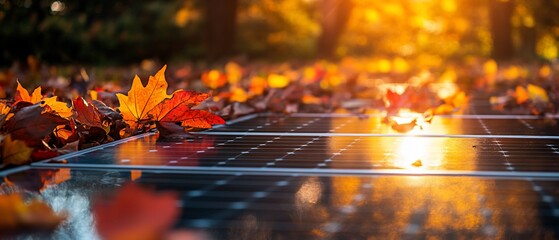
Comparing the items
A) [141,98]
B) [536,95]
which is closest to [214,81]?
[536,95]

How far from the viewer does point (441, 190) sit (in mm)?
2303

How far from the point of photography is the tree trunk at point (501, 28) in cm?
2147

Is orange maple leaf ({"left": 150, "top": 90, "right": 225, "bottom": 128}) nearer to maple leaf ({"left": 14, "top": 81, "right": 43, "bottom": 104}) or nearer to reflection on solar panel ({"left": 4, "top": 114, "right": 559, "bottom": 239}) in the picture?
reflection on solar panel ({"left": 4, "top": 114, "right": 559, "bottom": 239})

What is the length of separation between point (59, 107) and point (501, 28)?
63.4ft

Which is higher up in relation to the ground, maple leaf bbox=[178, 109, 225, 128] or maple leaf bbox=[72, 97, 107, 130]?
maple leaf bbox=[72, 97, 107, 130]

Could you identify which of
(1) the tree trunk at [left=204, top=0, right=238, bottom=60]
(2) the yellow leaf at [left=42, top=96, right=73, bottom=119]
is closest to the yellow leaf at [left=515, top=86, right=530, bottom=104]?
(2) the yellow leaf at [left=42, top=96, right=73, bottom=119]

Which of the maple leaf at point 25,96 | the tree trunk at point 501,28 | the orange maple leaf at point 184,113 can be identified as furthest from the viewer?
the tree trunk at point 501,28

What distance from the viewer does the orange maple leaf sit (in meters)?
3.54

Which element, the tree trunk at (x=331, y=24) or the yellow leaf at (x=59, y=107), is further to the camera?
the tree trunk at (x=331, y=24)

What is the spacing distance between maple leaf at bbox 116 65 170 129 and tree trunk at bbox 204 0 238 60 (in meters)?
13.9

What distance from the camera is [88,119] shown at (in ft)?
11.4

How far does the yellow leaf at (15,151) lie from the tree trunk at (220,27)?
14.9 meters

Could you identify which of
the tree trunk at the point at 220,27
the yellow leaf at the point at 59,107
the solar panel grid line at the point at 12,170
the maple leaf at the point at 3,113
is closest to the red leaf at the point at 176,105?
the yellow leaf at the point at 59,107

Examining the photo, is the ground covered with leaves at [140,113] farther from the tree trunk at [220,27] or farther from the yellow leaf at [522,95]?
the tree trunk at [220,27]
